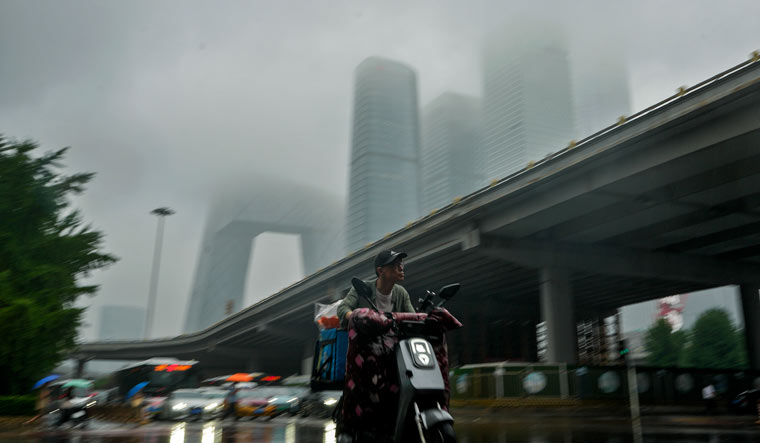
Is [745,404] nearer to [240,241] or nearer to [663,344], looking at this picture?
[663,344]

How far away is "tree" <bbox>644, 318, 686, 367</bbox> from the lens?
307 feet

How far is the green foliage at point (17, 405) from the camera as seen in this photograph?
1875cm


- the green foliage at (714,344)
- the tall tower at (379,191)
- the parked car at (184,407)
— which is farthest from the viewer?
the tall tower at (379,191)

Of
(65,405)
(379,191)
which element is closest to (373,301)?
(65,405)

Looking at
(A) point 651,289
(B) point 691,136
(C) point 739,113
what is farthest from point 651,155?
(A) point 651,289

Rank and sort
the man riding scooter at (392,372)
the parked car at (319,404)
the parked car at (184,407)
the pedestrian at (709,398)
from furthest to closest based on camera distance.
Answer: the pedestrian at (709,398) → the parked car at (184,407) → the parked car at (319,404) → the man riding scooter at (392,372)

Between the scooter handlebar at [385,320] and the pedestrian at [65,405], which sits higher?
the scooter handlebar at [385,320]

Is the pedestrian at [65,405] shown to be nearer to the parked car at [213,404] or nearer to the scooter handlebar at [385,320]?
the parked car at [213,404]

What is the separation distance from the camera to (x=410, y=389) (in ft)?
13.2

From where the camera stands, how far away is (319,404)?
20.0 metres

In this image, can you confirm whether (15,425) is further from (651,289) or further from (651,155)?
(651,289)

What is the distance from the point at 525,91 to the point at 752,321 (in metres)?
122

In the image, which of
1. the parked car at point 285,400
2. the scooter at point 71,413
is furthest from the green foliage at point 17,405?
the parked car at point 285,400

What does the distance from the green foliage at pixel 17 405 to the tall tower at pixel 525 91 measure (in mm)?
114237
